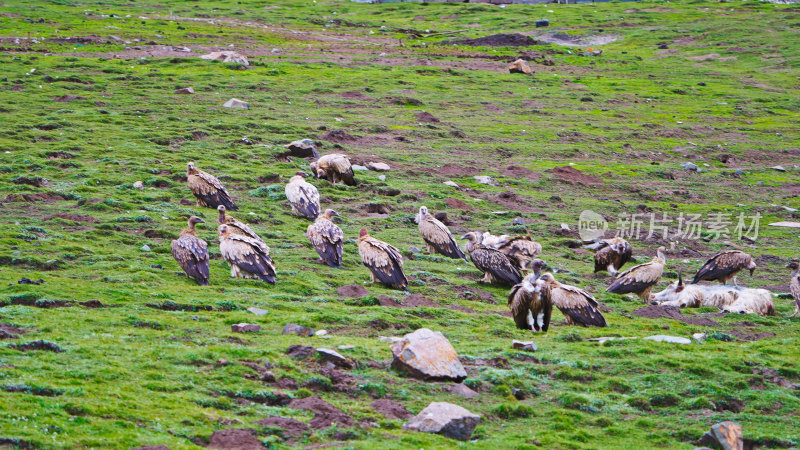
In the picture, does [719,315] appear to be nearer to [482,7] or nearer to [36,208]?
[36,208]

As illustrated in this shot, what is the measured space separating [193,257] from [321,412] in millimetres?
5485

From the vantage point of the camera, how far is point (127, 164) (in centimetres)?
2028

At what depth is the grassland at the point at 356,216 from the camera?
8.12 m

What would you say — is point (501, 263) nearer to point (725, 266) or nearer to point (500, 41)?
point (725, 266)

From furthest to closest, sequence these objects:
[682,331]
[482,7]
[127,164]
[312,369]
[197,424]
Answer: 1. [482,7]
2. [127,164]
3. [682,331]
4. [312,369]
5. [197,424]

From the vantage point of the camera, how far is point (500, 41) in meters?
57.3

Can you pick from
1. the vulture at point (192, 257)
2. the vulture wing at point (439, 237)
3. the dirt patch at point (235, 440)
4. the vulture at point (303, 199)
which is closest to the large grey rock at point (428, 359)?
the dirt patch at point (235, 440)

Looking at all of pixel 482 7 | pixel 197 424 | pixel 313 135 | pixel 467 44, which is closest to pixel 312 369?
pixel 197 424

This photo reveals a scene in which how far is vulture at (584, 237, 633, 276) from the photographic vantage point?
16.5 m

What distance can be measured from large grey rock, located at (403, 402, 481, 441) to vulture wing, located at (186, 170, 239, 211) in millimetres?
10906

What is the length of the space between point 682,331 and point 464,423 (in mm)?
6134

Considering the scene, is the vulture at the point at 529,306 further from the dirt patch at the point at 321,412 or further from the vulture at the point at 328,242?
the dirt patch at the point at 321,412

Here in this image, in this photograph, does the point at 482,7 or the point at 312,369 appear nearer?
the point at 312,369

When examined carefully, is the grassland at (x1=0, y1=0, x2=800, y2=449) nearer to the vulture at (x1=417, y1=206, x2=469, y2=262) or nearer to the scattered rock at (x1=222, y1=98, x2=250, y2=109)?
the vulture at (x1=417, y1=206, x2=469, y2=262)
